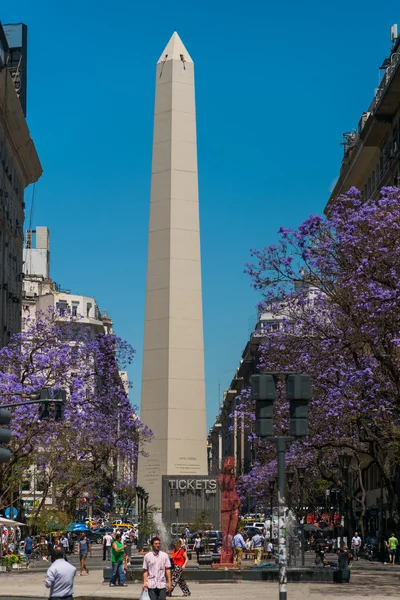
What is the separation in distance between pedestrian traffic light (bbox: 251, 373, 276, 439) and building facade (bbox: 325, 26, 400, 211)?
41187 millimetres

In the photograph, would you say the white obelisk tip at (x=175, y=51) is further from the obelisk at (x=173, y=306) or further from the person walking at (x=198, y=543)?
the person walking at (x=198, y=543)

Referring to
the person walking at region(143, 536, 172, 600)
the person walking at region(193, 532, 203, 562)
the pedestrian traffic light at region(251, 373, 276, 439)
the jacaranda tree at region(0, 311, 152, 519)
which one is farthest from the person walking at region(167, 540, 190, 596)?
the person walking at region(193, 532, 203, 562)

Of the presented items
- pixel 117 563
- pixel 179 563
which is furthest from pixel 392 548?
pixel 179 563

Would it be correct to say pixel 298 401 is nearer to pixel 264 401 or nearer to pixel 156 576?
pixel 264 401

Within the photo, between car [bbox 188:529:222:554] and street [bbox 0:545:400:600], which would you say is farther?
car [bbox 188:529:222:554]

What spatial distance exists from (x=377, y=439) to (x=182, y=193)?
22260 mm

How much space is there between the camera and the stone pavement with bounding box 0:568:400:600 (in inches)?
1041

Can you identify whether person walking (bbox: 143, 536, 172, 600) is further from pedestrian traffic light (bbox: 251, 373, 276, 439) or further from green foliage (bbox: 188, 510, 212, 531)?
green foliage (bbox: 188, 510, 212, 531)

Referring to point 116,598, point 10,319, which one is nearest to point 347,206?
point 116,598

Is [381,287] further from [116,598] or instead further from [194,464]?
[194,464]

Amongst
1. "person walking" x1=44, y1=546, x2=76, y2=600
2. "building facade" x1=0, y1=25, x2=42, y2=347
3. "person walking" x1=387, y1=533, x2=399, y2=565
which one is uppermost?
"building facade" x1=0, y1=25, x2=42, y2=347

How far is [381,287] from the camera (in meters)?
29.7

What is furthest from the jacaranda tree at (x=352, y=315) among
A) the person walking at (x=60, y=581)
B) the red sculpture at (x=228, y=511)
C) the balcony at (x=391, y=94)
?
the balcony at (x=391, y=94)

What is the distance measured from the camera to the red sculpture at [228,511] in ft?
119
